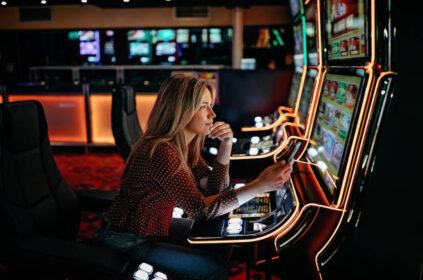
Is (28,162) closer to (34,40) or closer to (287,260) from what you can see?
(287,260)

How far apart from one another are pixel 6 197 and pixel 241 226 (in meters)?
0.77

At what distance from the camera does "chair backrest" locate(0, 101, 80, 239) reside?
4.21ft

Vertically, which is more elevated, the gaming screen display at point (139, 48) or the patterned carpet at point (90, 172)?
the gaming screen display at point (139, 48)

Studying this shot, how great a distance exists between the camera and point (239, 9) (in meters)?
7.02

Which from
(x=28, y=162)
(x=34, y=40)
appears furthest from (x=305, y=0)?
(x=34, y=40)

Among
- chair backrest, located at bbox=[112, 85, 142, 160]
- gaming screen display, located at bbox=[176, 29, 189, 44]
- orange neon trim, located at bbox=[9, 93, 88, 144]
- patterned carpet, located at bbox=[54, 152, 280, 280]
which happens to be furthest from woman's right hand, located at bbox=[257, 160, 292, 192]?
gaming screen display, located at bbox=[176, 29, 189, 44]

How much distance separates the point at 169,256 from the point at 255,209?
1.24 feet

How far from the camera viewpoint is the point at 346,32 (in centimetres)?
146

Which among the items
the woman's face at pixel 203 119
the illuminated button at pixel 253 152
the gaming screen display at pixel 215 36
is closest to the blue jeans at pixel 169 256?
the woman's face at pixel 203 119

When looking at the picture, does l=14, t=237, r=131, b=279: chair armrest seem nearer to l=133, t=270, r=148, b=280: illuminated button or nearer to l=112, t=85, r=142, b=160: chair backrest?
l=133, t=270, r=148, b=280: illuminated button

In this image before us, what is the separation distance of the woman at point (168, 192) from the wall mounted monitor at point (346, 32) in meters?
0.46

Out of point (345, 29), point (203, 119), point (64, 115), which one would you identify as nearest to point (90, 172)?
point (64, 115)

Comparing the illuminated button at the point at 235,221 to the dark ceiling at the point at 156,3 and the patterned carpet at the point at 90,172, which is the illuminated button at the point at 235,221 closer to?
the patterned carpet at the point at 90,172

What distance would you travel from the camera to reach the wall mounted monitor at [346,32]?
122 centimetres
